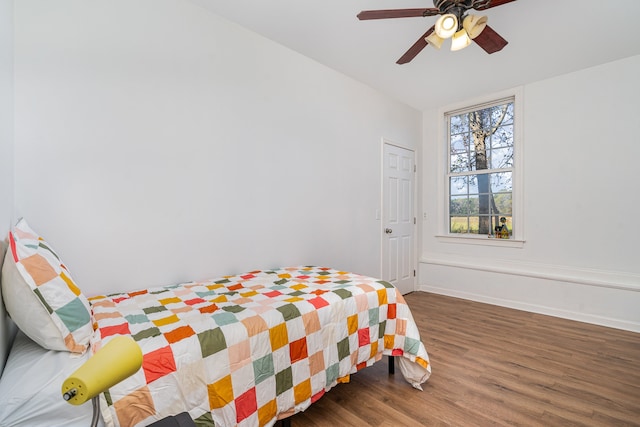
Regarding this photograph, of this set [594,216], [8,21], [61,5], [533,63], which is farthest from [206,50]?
[594,216]

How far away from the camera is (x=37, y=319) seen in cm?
100

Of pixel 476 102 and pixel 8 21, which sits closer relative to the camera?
pixel 8 21

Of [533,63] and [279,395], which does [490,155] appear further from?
[279,395]

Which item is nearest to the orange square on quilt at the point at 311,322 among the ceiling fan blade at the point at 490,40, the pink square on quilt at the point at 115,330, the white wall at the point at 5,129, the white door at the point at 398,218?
the pink square on quilt at the point at 115,330

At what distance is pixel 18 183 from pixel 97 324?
92 cm

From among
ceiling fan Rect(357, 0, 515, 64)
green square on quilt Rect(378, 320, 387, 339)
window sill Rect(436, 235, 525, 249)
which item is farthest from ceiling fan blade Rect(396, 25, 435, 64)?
window sill Rect(436, 235, 525, 249)

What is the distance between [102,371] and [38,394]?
617mm

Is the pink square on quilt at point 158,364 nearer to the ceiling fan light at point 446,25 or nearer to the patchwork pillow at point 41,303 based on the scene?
the patchwork pillow at point 41,303

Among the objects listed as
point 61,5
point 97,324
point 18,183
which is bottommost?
point 97,324

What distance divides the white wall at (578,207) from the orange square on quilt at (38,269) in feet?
13.7

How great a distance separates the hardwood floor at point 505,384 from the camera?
1.67 metres

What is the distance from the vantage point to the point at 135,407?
100 centimetres

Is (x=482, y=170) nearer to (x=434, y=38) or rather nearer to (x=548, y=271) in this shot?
(x=548, y=271)

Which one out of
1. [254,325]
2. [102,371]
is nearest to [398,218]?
[254,325]
